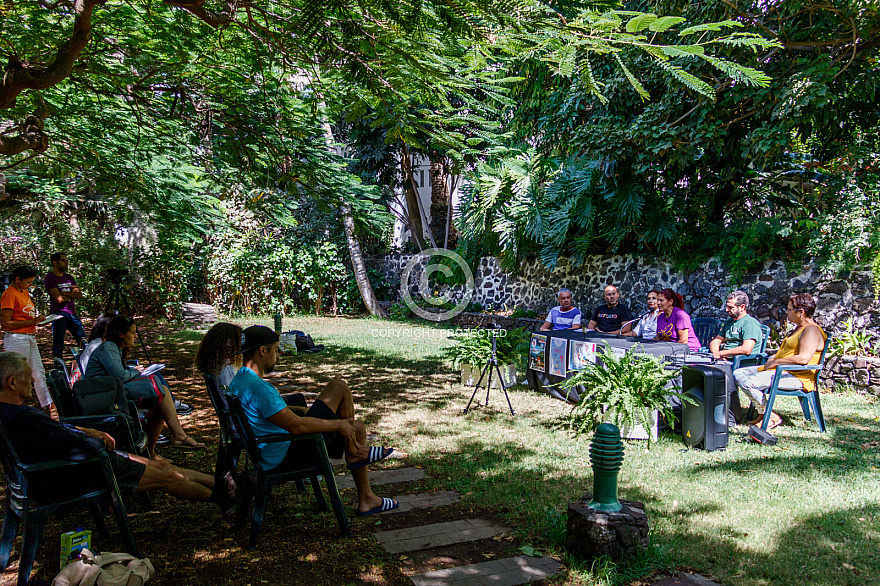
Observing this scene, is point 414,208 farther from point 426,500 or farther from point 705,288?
point 426,500

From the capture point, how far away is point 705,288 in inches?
382

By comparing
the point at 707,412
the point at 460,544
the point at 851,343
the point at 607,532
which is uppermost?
the point at 851,343

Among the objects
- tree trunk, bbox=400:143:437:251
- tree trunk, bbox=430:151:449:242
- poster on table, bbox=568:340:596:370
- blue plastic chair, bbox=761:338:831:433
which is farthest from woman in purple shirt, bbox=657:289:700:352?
tree trunk, bbox=430:151:449:242

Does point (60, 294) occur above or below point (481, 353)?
above

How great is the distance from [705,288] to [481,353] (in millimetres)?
4290

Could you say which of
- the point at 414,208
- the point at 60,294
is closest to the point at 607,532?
the point at 60,294

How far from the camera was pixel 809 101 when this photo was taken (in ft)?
22.4

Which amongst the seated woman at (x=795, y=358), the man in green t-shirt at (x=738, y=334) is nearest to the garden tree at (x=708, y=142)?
the man in green t-shirt at (x=738, y=334)

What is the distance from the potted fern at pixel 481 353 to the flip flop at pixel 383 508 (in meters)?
3.82

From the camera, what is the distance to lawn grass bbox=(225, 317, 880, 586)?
3.35 m

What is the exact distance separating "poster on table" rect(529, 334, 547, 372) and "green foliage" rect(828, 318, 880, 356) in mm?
3764

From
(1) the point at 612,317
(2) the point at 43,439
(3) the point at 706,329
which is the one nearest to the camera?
(2) the point at 43,439

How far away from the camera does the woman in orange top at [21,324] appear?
607 centimetres

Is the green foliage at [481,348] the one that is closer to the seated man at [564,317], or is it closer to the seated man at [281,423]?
the seated man at [564,317]
